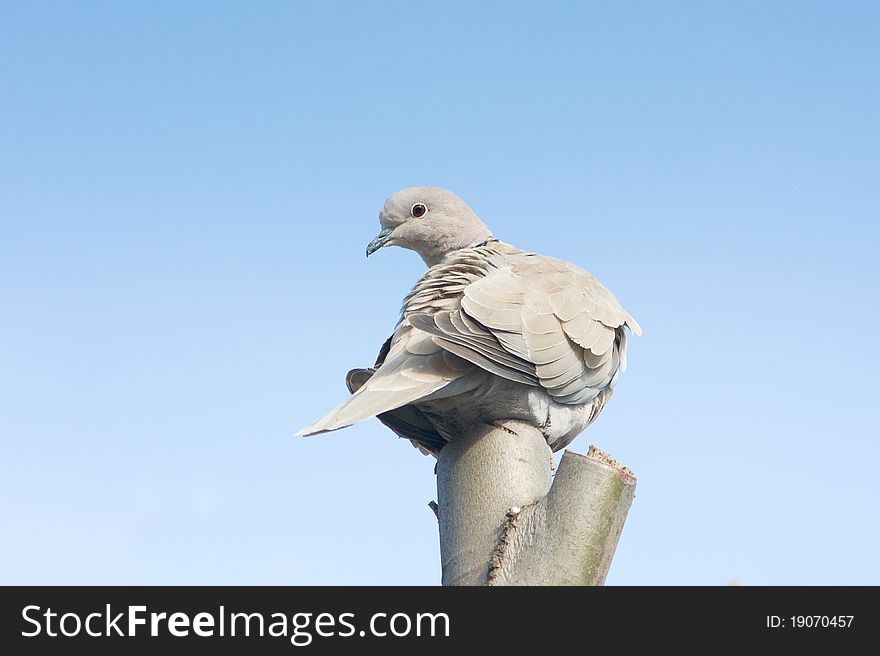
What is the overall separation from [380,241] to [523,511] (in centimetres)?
265

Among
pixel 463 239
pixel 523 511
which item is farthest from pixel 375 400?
pixel 463 239

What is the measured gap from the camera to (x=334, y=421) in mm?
3990

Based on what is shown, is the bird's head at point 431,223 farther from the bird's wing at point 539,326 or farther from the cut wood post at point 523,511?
the cut wood post at point 523,511

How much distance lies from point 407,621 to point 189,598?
80 centimetres

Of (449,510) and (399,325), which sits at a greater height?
(399,325)

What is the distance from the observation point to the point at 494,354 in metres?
4.24

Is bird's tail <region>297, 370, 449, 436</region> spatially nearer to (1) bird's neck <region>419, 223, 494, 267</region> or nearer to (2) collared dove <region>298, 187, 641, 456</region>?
(2) collared dove <region>298, 187, 641, 456</region>

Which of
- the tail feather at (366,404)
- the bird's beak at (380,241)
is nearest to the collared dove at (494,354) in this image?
the tail feather at (366,404)

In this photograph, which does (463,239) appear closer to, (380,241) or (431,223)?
(431,223)

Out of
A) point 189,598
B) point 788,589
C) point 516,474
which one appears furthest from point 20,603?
point 788,589

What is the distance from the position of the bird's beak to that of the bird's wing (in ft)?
4.01

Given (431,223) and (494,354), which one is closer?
(494,354)

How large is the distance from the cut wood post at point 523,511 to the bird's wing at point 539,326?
1.08 feet

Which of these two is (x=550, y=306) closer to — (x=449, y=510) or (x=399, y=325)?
(x=399, y=325)
